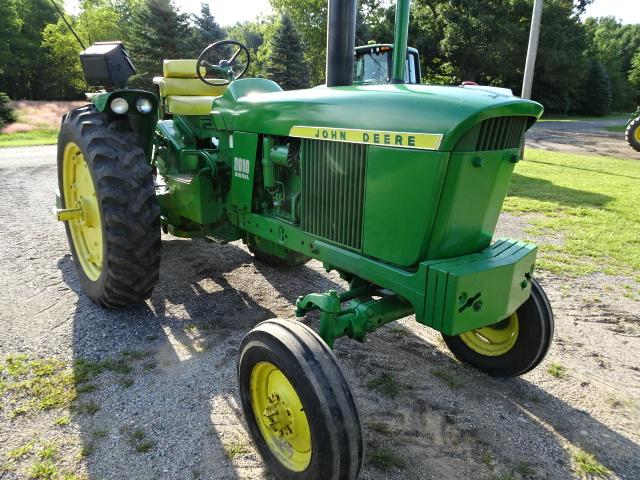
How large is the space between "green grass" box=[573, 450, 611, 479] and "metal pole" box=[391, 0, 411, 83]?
7.32 feet

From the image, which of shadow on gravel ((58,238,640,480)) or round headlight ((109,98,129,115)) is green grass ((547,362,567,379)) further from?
round headlight ((109,98,129,115))

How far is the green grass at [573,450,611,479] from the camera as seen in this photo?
2239mm

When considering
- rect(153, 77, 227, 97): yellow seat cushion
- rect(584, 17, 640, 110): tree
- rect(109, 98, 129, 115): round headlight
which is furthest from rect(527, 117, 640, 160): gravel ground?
rect(584, 17, 640, 110): tree

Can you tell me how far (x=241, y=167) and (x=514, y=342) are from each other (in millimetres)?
2081

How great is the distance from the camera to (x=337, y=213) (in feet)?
8.37

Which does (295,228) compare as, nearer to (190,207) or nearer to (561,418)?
(190,207)

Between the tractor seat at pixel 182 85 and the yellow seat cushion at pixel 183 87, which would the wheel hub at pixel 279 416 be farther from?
the yellow seat cushion at pixel 183 87

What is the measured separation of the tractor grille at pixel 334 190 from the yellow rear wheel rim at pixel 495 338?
1.15 meters

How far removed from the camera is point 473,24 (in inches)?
1192

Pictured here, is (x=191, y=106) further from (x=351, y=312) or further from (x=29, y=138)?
(x=29, y=138)

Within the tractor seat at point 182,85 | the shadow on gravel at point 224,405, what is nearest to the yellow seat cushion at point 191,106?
the tractor seat at point 182,85

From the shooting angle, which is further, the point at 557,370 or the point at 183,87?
the point at 183,87

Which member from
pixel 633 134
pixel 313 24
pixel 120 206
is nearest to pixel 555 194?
pixel 120 206

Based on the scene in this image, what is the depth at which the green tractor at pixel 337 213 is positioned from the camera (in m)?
2.00
